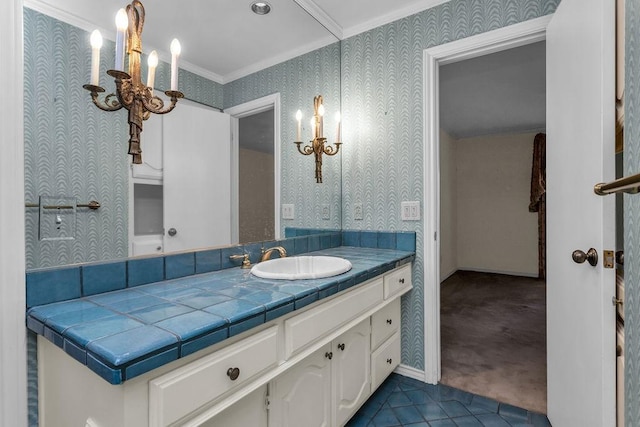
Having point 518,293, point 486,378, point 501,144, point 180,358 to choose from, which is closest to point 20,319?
point 180,358

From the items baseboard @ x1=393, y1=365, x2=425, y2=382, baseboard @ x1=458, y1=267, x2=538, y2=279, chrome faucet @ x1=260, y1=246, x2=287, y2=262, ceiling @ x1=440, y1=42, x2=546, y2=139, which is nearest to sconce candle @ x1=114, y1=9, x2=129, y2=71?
chrome faucet @ x1=260, y1=246, x2=287, y2=262

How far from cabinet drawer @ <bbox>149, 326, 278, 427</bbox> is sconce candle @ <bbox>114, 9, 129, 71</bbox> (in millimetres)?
975

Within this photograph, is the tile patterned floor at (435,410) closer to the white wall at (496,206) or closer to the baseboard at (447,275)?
the baseboard at (447,275)

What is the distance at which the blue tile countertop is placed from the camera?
2.21ft

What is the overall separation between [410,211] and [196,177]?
4.10 ft

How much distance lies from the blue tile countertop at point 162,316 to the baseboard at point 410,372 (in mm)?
1068

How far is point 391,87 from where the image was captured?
2074 mm

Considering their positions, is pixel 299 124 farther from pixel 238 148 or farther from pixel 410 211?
pixel 410 211

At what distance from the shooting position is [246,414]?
38.9 inches

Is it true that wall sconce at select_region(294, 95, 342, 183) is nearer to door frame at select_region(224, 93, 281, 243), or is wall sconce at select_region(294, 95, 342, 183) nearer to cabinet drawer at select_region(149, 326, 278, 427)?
door frame at select_region(224, 93, 281, 243)

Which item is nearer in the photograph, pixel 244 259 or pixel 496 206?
pixel 244 259

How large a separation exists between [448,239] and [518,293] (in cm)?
136

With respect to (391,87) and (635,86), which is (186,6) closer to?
(391,87)

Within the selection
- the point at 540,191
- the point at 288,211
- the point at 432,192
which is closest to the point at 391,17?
the point at 432,192
